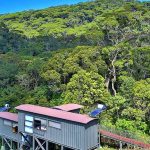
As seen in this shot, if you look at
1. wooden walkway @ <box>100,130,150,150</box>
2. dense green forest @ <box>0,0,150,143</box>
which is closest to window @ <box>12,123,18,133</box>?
wooden walkway @ <box>100,130,150,150</box>

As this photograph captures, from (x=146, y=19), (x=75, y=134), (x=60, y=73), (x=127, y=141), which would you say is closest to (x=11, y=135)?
(x=75, y=134)

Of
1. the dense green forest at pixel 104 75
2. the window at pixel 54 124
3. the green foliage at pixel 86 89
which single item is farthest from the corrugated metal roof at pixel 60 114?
the green foliage at pixel 86 89

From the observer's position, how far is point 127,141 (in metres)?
23.0

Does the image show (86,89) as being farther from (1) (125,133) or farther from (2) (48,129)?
(2) (48,129)

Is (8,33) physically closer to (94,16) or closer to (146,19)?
(94,16)

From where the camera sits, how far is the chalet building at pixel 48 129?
20.9 metres

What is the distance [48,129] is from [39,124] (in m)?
1.02

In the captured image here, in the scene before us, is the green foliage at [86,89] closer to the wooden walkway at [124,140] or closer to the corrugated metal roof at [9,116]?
the wooden walkway at [124,140]

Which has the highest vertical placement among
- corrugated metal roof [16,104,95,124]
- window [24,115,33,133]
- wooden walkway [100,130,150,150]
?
corrugated metal roof [16,104,95,124]

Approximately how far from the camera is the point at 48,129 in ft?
74.3

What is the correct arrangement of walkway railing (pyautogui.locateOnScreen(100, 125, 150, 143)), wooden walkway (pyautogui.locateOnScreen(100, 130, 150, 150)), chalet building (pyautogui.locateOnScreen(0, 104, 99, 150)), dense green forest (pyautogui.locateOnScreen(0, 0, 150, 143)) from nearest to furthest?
chalet building (pyautogui.locateOnScreen(0, 104, 99, 150)), wooden walkway (pyautogui.locateOnScreen(100, 130, 150, 150)), walkway railing (pyautogui.locateOnScreen(100, 125, 150, 143)), dense green forest (pyautogui.locateOnScreen(0, 0, 150, 143))

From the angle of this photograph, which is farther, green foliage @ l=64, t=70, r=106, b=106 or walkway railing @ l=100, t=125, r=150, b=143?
green foliage @ l=64, t=70, r=106, b=106

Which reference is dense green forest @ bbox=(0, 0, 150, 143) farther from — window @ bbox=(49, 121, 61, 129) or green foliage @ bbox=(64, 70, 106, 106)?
window @ bbox=(49, 121, 61, 129)

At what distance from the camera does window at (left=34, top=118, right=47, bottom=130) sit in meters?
22.8
